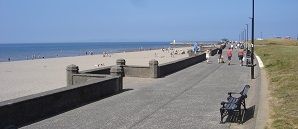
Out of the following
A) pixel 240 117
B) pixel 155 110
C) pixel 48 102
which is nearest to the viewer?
pixel 240 117

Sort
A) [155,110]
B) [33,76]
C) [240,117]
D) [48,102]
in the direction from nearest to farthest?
1. [240,117]
2. [48,102]
3. [155,110]
4. [33,76]

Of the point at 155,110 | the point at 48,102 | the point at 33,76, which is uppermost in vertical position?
the point at 48,102

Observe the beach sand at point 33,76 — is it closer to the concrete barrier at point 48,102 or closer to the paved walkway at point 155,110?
the concrete barrier at point 48,102

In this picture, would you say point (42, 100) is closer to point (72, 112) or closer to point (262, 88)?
point (72, 112)

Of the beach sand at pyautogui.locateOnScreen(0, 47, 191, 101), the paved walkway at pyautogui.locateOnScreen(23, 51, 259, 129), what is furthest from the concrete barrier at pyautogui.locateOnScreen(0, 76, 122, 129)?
the beach sand at pyautogui.locateOnScreen(0, 47, 191, 101)

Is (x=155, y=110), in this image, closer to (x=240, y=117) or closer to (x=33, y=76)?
(x=240, y=117)

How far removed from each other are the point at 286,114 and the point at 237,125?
4.60ft

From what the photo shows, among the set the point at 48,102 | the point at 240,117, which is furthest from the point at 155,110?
the point at 48,102

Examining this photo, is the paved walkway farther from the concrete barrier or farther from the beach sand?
the beach sand

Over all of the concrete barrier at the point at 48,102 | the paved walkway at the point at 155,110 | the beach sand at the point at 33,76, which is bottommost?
the beach sand at the point at 33,76

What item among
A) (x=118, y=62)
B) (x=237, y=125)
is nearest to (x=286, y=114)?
(x=237, y=125)

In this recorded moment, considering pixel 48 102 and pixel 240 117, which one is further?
pixel 48 102

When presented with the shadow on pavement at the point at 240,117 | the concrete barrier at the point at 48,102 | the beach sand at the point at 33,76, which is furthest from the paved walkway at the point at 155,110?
the beach sand at the point at 33,76

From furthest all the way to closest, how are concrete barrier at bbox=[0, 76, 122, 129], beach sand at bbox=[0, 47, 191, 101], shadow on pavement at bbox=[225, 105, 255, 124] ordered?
beach sand at bbox=[0, 47, 191, 101], shadow on pavement at bbox=[225, 105, 255, 124], concrete barrier at bbox=[0, 76, 122, 129]
